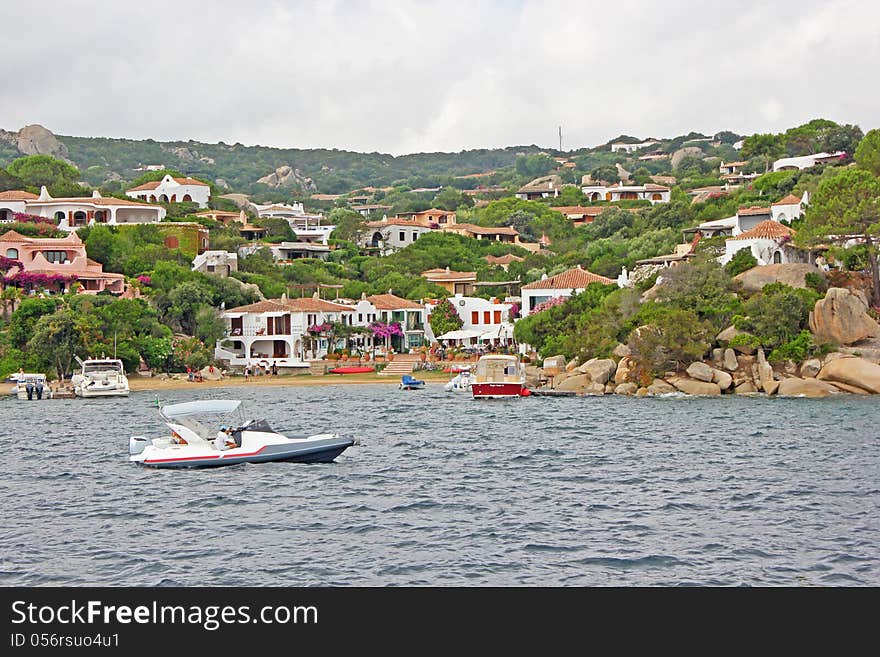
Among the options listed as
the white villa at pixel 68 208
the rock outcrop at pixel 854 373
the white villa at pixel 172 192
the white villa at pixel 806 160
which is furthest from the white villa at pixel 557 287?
the white villa at pixel 172 192

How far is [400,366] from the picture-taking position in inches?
3142

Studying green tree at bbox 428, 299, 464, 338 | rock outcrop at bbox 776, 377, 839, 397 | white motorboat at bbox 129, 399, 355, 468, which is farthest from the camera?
green tree at bbox 428, 299, 464, 338

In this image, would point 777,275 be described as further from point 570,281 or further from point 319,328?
point 319,328

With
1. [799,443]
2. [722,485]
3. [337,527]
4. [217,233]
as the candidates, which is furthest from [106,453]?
[217,233]

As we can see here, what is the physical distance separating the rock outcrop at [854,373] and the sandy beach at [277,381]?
2420cm

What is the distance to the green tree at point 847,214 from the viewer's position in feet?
215

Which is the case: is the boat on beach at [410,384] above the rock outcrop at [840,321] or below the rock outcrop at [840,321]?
below

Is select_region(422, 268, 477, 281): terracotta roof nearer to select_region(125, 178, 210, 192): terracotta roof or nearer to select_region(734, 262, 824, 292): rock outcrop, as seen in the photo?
select_region(734, 262, 824, 292): rock outcrop

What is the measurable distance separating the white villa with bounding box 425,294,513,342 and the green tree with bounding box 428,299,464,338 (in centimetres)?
46

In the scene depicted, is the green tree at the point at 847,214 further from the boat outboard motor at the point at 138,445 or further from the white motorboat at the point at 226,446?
the boat outboard motor at the point at 138,445

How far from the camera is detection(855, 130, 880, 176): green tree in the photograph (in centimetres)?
7331

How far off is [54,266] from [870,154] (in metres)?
55.3

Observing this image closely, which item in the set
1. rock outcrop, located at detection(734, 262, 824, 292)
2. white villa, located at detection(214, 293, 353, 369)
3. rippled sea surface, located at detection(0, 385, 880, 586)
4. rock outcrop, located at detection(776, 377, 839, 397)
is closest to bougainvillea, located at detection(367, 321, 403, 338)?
white villa, located at detection(214, 293, 353, 369)

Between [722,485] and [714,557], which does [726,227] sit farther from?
[714,557]
